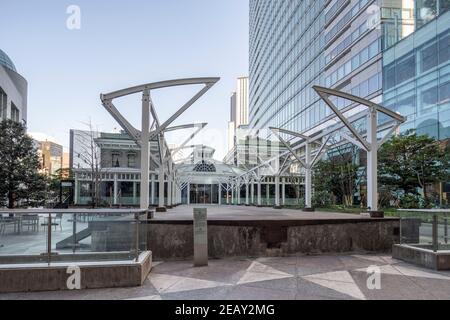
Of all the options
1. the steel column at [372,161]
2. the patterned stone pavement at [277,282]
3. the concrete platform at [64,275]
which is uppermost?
the steel column at [372,161]

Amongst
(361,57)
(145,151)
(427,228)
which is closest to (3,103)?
(145,151)

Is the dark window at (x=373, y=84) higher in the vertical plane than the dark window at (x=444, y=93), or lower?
higher

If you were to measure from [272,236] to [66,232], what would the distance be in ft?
17.2

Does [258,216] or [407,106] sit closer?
[258,216]

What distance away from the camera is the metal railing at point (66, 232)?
6414mm

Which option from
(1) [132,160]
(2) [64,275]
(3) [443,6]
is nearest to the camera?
(2) [64,275]

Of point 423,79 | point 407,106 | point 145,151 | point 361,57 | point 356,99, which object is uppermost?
point 361,57

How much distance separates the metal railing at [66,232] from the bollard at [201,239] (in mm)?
1377

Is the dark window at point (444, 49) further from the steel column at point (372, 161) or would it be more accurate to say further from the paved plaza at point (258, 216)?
the steel column at point (372, 161)

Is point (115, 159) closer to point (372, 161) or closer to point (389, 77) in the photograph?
point (389, 77)

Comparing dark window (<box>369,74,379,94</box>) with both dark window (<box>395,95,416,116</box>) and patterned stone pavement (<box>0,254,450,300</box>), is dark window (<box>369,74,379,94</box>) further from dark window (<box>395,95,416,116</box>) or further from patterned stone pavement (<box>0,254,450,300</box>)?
patterned stone pavement (<box>0,254,450,300</box>)

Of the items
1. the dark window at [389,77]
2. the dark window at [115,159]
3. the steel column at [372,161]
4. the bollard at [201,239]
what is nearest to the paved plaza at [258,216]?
the steel column at [372,161]

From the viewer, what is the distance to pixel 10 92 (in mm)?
42562
